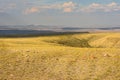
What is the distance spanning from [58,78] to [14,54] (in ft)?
41.3

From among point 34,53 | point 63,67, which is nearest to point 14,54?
point 34,53

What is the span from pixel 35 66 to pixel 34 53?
6.24m

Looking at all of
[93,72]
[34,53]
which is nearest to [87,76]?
[93,72]

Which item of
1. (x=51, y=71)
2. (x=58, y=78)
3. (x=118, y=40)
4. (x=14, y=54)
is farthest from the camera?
(x=118, y=40)

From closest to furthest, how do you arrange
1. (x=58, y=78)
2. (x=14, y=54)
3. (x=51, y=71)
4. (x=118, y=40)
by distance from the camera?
(x=58, y=78), (x=51, y=71), (x=14, y=54), (x=118, y=40)

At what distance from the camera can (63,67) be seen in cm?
4334

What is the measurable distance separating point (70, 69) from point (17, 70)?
7.24m

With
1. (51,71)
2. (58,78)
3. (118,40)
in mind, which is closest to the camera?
(58,78)

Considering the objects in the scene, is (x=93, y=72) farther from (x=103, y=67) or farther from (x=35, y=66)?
(x=35, y=66)

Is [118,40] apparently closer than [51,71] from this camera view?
No

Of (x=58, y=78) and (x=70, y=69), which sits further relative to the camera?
(x=70, y=69)

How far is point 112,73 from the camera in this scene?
4072cm

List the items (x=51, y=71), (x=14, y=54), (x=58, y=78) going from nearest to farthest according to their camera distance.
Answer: (x=58, y=78) < (x=51, y=71) < (x=14, y=54)

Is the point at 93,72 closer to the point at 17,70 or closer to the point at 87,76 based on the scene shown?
the point at 87,76
